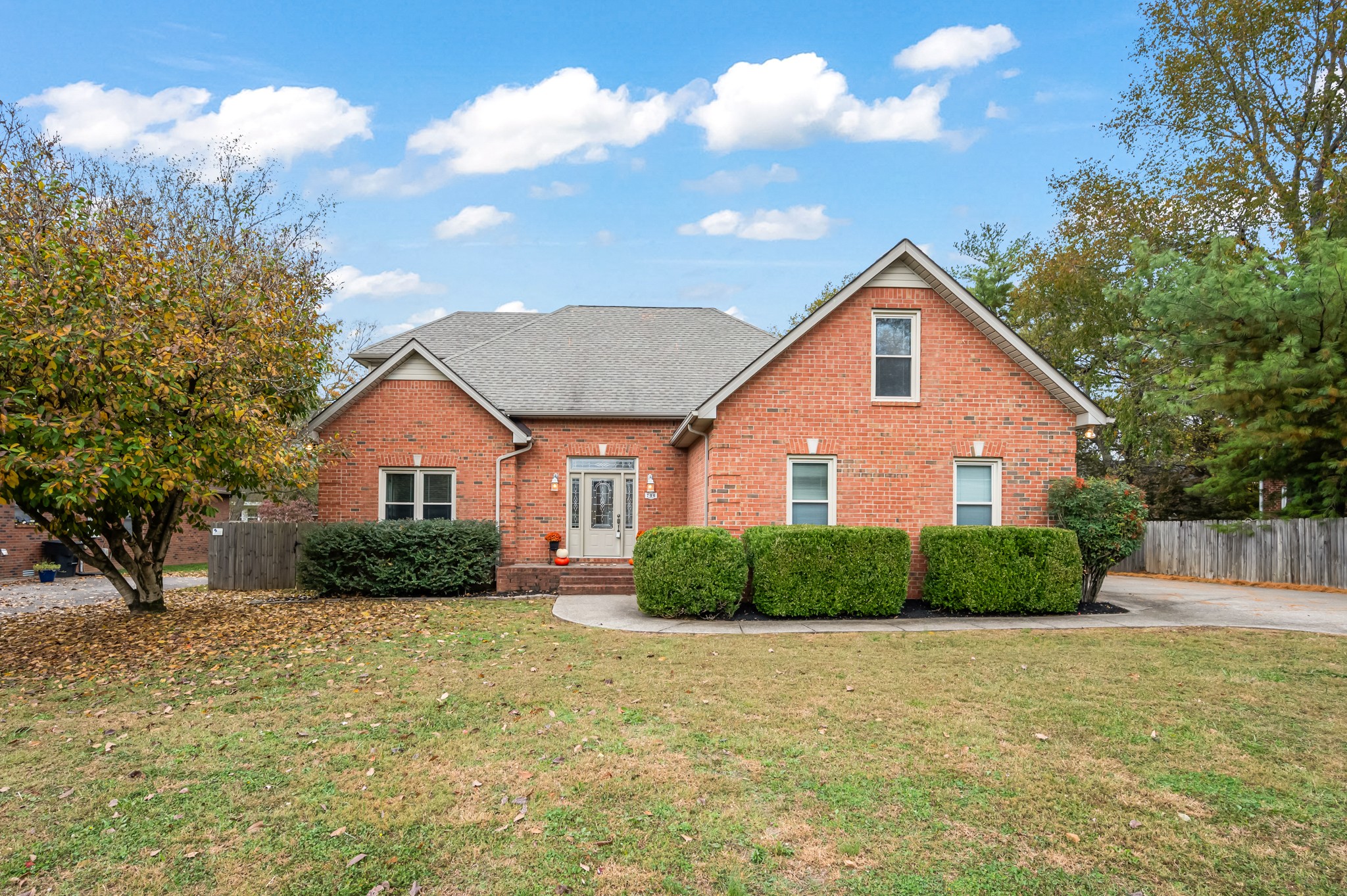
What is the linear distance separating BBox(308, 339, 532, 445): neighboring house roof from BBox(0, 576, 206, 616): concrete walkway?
583 centimetres

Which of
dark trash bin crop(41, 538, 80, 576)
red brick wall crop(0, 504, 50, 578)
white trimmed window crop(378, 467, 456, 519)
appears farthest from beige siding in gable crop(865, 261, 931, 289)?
red brick wall crop(0, 504, 50, 578)

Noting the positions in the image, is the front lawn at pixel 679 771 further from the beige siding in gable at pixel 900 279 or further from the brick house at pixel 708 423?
the beige siding in gable at pixel 900 279

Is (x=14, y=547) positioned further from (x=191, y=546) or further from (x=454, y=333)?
(x=454, y=333)

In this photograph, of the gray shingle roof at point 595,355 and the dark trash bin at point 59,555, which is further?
the dark trash bin at point 59,555

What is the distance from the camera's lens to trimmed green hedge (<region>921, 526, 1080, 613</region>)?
11953 mm

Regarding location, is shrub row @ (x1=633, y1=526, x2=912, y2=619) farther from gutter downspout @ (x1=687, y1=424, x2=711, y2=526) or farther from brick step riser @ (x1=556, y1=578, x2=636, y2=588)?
brick step riser @ (x1=556, y1=578, x2=636, y2=588)

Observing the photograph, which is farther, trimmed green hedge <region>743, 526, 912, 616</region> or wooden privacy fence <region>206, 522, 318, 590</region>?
wooden privacy fence <region>206, 522, 318, 590</region>

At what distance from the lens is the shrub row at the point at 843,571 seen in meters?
11.6

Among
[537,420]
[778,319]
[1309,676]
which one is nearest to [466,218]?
[778,319]

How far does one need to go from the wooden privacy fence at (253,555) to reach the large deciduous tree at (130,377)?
2854 millimetres

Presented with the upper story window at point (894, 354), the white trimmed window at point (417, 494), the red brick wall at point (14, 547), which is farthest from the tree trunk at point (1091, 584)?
the red brick wall at point (14, 547)

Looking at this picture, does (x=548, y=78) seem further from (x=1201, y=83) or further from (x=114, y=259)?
(x=1201, y=83)

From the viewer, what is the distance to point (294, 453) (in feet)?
Answer: 39.0

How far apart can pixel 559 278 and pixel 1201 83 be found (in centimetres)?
2222
